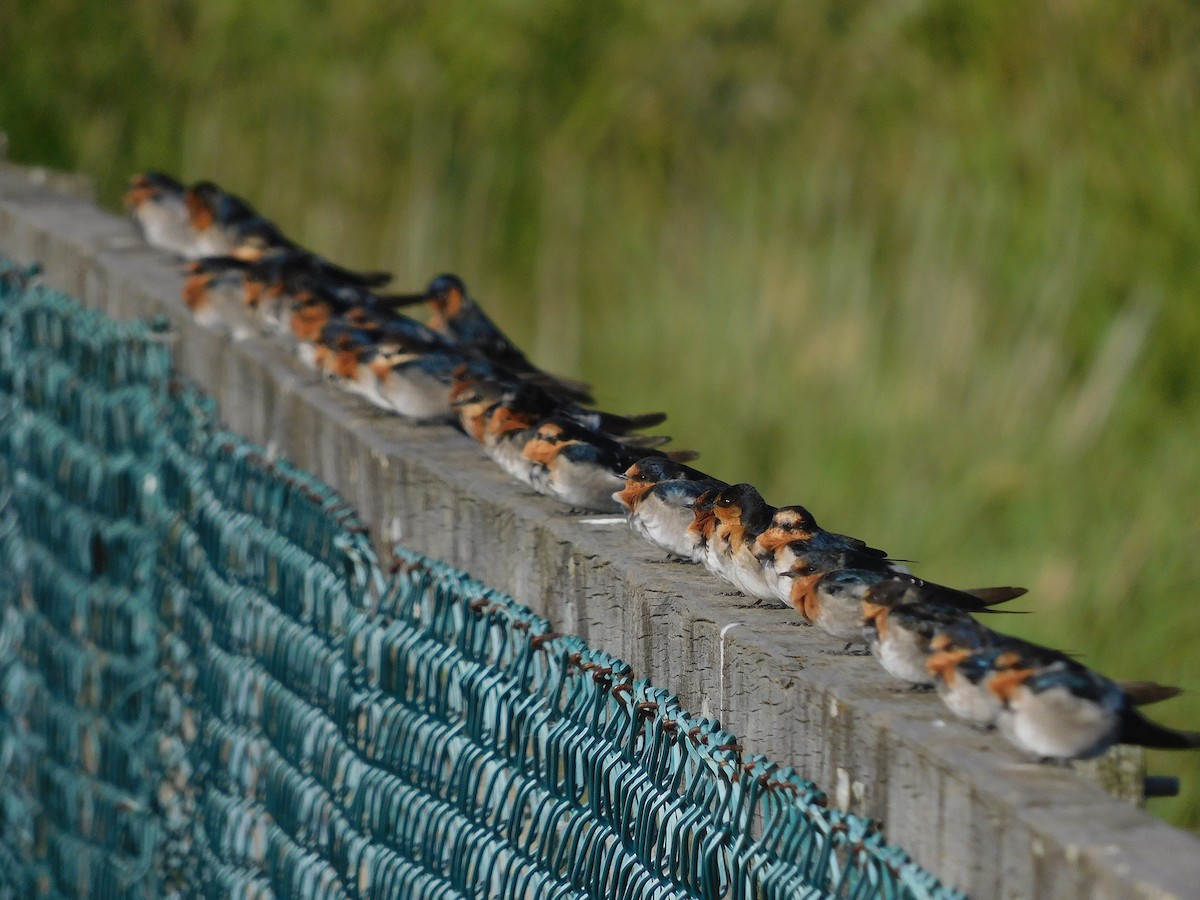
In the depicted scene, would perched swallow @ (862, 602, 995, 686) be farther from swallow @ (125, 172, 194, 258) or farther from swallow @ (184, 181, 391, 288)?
swallow @ (125, 172, 194, 258)

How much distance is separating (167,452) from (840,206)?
505 centimetres

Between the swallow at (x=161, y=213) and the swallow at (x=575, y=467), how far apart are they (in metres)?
1.75

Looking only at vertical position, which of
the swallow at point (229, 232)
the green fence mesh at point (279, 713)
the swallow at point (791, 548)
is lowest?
the green fence mesh at point (279, 713)

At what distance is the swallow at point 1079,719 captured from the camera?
1199mm

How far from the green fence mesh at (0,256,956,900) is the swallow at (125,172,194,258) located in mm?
290

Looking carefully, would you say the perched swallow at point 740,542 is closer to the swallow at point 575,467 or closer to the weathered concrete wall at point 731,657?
the weathered concrete wall at point 731,657

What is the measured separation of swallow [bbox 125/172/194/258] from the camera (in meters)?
3.60

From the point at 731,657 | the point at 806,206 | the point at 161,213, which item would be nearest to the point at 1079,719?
the point at 731,657

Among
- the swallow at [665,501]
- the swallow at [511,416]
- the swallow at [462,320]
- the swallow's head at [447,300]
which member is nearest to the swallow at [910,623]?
the swallow at [665,501]

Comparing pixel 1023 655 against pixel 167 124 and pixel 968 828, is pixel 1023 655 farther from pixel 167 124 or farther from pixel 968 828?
pixel 167 124

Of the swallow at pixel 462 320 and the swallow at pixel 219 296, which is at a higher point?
the swallow at pixel 219 296

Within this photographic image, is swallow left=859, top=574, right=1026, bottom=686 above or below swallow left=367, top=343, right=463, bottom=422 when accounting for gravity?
above

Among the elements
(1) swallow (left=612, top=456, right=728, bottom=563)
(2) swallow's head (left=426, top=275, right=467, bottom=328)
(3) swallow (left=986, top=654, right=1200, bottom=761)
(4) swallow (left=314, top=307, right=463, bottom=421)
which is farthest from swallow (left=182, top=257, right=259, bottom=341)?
(3) swallow (left=986, top=654, right=1200, bottom=761)

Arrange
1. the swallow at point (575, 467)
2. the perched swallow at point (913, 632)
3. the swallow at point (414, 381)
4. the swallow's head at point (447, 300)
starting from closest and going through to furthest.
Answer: the perched swallow at point (913, 632) → the swallow at point (575, 467) → the swallow at point (414, 381) → the swallow's head at point (447, 300)
